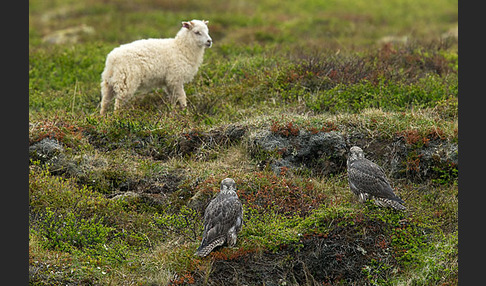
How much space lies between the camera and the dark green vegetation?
848cm

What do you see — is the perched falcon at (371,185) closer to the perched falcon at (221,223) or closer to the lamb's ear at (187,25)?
the perched falcon at (221,223)

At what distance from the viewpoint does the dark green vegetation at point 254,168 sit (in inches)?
334

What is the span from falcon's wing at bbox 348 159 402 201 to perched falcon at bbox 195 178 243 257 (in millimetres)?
2001

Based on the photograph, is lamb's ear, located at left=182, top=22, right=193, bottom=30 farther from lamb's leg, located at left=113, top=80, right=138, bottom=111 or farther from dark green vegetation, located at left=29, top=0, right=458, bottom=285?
lamb's leg, located at left=113, top=80, right=138, bottom=111

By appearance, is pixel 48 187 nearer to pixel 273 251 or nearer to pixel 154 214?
pixel 154 214

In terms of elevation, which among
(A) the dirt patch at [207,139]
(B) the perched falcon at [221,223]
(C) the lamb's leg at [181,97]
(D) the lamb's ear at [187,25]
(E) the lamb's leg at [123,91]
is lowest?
(B) the perched falcon at [221,223]

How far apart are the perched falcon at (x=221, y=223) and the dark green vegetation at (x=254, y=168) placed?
18cm

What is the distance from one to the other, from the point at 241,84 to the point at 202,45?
4.40 feet

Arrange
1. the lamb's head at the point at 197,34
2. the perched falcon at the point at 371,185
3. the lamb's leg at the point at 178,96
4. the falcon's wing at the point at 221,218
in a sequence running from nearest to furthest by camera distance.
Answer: the falcon's wing at the point at 221,218 < the perched falcon at the point at 371,185 < the lamb's leg at the point at 178,96 < the lamb's head at the point at 197,34

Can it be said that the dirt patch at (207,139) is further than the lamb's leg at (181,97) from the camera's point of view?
No

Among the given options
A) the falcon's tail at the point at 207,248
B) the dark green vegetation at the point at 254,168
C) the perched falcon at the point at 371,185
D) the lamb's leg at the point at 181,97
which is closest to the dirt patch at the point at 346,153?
the dark green vegetation at the point at 254,168

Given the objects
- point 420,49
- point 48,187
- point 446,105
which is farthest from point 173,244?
point 420,49

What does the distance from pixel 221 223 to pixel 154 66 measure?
5.62 m

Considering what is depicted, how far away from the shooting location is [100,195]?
1002cm
